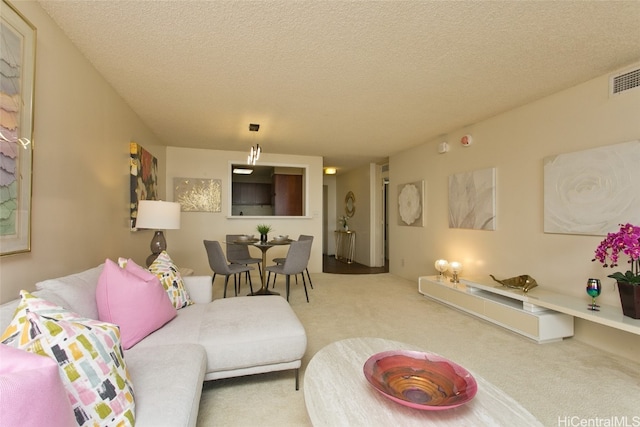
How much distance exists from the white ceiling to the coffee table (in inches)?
79.3

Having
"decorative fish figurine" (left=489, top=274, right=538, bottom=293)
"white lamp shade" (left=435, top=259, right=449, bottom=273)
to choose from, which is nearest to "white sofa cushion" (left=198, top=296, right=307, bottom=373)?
"decorative fish figurine" (left=489, top=274, right=538, bottom=293)

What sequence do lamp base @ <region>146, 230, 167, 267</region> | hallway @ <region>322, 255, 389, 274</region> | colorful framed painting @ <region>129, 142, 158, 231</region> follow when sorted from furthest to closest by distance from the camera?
1. hallway @ <region>322, 255, 389, 274</region>
2. colorful framed painting @ <region>129, 142, 158, 231</region>
3. lamp base @ <region>146, 230, 167, 267</region>

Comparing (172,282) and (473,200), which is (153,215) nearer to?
(172,282)

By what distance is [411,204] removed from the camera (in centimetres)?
525

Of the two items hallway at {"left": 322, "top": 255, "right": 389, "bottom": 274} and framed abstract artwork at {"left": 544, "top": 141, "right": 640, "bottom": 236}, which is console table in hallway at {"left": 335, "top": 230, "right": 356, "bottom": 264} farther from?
framed abstract artwork at {"left": 544, "top": 141, "right": 640, "bottom": 236}

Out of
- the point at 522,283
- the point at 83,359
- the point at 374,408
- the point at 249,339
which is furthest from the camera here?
the point at 522,283

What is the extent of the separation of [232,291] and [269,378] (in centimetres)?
256

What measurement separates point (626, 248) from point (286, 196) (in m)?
5.73

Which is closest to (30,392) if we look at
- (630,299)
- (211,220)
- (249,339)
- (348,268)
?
(249,339)

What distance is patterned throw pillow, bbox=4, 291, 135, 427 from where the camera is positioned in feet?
3.02

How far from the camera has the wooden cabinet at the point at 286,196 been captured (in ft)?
22.7

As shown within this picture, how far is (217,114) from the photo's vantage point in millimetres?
3555

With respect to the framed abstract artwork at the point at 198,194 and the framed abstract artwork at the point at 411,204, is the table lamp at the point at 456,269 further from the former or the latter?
the framed abstract artwork at the point at 198,194

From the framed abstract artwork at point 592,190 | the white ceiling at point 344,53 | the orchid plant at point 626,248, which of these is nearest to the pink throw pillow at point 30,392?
the white ceiling at point 344,53
